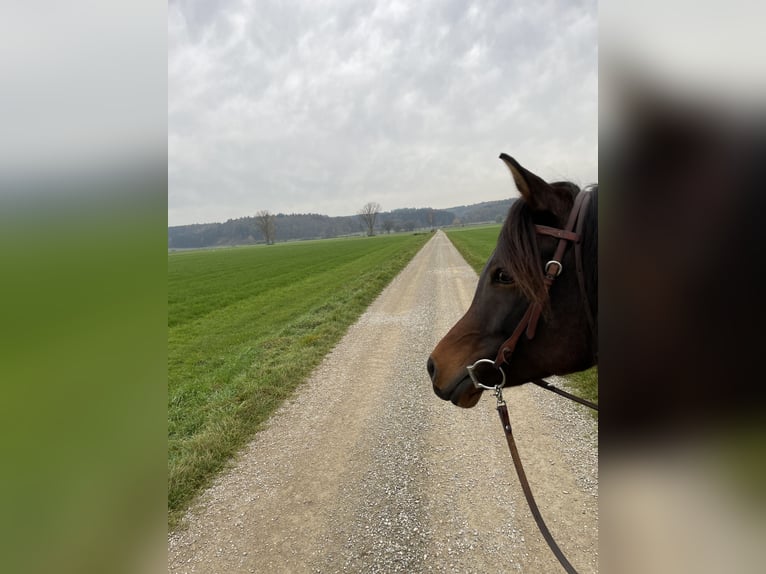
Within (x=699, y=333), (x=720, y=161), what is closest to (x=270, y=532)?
(x=699, y=333)

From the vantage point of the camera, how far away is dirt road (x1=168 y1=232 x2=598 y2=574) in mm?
2902

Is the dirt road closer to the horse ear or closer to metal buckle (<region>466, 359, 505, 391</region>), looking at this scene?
metal buckle (<region>466, 359, 505, 391</region>)

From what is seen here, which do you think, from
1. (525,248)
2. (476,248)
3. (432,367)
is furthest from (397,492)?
(476,248)

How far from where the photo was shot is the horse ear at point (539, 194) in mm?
1586

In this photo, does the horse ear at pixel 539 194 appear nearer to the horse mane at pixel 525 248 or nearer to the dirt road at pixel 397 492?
the horse mane at pixel 525 248

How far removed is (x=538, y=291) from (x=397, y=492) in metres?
2.90

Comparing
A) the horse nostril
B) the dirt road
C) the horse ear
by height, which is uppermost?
the horse ear

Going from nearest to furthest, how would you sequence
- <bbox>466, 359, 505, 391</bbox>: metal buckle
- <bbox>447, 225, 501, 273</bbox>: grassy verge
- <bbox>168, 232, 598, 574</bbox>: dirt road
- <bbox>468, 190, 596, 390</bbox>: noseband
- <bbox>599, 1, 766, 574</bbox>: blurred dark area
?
<bbox>599, 1, 766, 574</bbox>: blurred dark area, <bbox>468, 190, 596, 390</bbox>: noseband, <bbox>466, 359, 505, 391</bbox>: metal buckle, <bbox>168, 232, 598, 574</bbox>: dirt road, <bbox>447, 225, 501, 273</bbox>: grassy verge

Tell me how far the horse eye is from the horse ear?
0.35 metres

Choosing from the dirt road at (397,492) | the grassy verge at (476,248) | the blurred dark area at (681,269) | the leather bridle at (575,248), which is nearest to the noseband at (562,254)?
the leather bridle at (575,248)

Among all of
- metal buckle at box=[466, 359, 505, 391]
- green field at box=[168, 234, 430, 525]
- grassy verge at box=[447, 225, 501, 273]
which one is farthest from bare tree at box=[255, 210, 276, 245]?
metal buckle at box=[466, 359, 505, 391]

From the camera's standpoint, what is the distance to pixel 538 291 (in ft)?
5.53

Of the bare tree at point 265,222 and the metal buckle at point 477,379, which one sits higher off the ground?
the bare tree at point 265,222

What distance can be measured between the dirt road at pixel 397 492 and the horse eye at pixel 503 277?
7.76 ft
